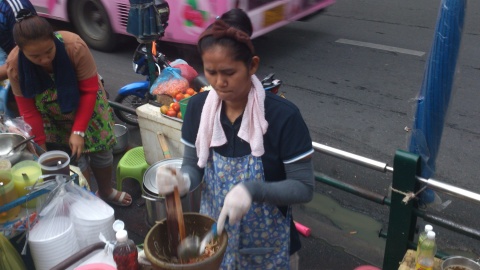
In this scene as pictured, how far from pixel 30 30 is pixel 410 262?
243 centimetres

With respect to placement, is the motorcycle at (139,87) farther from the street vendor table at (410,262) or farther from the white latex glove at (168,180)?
the white latex glove at (168,180)

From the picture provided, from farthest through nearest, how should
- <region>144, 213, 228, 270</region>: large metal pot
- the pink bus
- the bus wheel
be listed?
the bus wheel, the pink bus, <region>144, 213, 228, 270</region>: large metal pot

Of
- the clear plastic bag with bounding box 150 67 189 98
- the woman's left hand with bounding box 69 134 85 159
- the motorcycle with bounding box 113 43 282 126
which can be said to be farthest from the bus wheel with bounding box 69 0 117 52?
the woman's left hand with bounding box 69 134 85 159

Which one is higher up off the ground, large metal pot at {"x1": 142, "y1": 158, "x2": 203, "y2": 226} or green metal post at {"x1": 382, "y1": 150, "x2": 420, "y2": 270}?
green metal post at {"x1": 382, "y1": 150, "x2": 420, "y2": 270}

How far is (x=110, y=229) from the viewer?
8.31 ft

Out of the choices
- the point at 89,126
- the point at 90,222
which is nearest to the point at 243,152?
the point at 90,222

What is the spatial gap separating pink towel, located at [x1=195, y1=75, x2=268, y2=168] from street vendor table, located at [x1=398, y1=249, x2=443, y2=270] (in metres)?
1.19

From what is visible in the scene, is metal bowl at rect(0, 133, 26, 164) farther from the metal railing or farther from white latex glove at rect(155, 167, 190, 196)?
the metal railing

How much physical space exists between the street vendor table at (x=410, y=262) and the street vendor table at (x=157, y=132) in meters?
2.04

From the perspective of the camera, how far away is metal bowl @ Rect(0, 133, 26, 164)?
2775 mm

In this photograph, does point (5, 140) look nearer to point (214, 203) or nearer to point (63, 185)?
point (63, 185)

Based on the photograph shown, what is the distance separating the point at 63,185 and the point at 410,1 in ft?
32.1

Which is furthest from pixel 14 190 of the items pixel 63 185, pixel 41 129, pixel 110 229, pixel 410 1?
pixel 410 1

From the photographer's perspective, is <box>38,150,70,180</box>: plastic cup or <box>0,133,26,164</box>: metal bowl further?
<box>0,133,26,164</box>: metal bowl
